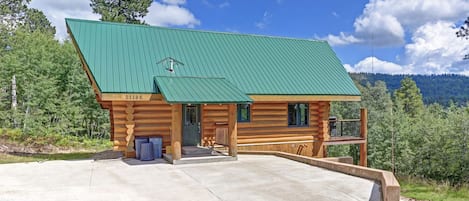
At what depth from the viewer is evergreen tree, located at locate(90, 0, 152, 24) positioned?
27.1 m

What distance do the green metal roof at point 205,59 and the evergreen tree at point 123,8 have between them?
46.8ft

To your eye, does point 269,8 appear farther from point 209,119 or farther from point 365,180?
point 365,180

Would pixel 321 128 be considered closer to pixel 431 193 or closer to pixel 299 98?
pixel 299 98

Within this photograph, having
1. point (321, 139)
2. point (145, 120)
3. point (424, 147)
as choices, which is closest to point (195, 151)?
point (145, 120)

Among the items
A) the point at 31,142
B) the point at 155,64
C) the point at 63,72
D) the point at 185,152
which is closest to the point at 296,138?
the point at 185,152

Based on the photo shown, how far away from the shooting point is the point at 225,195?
680cm

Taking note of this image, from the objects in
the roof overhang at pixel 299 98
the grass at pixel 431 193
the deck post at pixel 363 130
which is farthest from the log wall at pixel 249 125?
the grass at pixel 431 193

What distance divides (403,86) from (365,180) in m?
59.9

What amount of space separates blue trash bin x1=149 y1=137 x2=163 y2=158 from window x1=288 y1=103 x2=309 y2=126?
528 centimetres

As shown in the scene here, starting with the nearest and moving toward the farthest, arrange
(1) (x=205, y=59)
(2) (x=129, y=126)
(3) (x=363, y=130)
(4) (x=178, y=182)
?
1. (4) (x=178, y=182)
2. (2) (x=129, y=126)
3. (1) (x=205, y=59)
4. (3) (x=363, y=130)

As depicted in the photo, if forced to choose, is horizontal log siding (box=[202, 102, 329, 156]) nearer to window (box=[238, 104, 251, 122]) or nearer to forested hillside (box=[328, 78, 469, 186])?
window (box=[238, 104, 251, 122])

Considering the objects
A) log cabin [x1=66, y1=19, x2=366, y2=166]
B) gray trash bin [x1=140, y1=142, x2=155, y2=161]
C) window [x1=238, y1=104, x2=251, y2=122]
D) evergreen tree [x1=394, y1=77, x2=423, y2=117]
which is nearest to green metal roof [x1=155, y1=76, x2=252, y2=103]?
log cabin [x1=66, y1=19, x2=366, y2=166]

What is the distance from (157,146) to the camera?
11359 mm

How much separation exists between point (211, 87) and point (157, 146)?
8.21 ft
